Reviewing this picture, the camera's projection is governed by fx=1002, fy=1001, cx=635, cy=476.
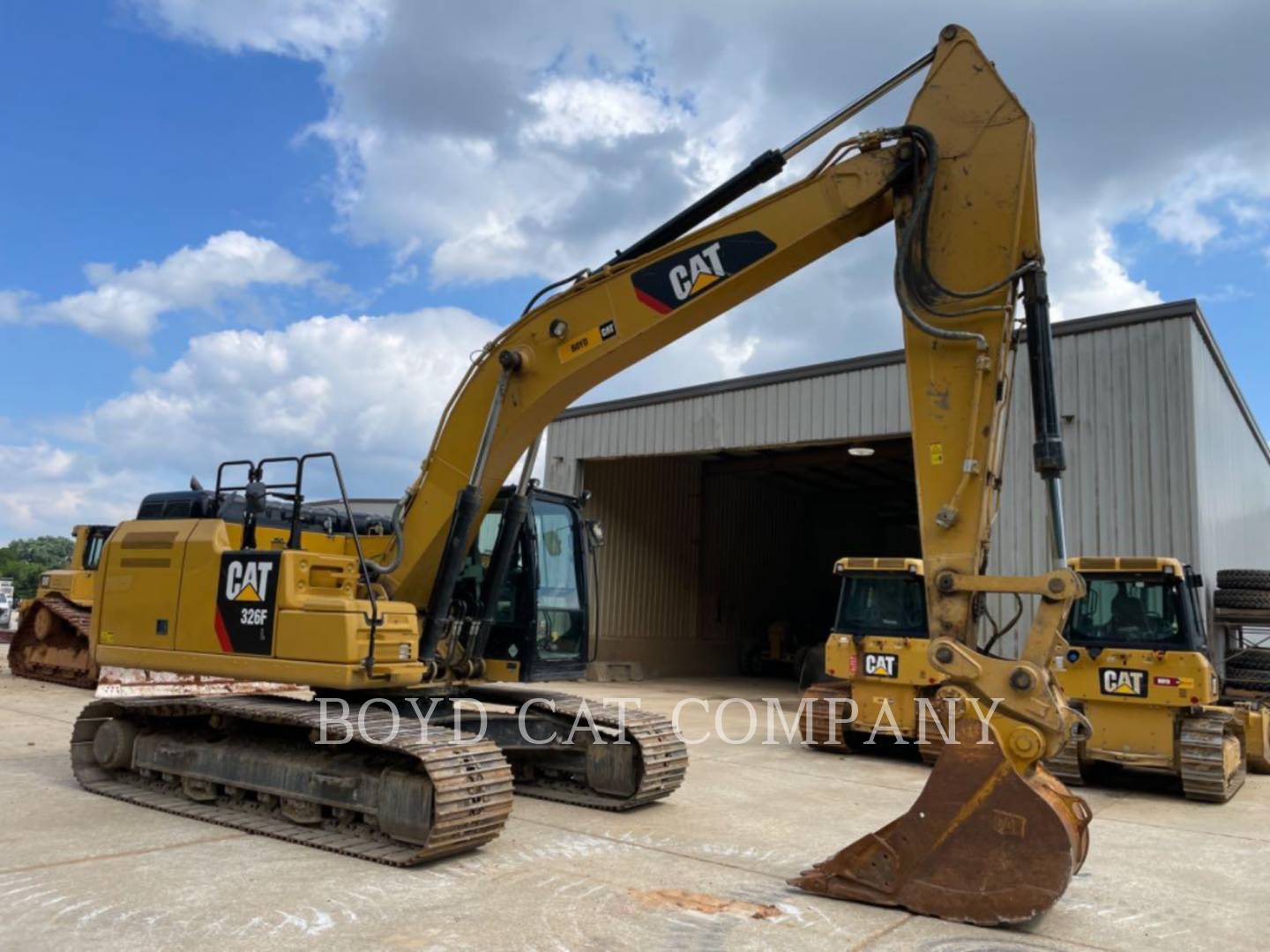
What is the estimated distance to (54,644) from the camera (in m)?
15.7

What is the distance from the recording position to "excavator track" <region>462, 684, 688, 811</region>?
287 inches

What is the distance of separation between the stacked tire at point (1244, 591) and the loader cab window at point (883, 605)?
4.35 meters

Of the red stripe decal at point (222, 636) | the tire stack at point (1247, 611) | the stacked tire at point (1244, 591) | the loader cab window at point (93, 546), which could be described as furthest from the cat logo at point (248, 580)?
the stacked tire at point (1244, 591)

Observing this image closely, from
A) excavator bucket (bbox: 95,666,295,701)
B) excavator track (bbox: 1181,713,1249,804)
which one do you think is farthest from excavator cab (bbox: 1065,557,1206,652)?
excavator bucket (bbox: 95,666,295,701)

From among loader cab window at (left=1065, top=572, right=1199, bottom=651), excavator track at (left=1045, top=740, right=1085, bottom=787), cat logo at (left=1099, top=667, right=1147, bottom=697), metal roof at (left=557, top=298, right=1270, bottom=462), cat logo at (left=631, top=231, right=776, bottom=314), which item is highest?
metal roof at (left=557, top=298, right=1270, bottom=462)

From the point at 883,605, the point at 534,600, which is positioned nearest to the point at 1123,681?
the point at 883,605

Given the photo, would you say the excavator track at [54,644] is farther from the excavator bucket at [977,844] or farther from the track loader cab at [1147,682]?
the excavator bucket at [977,844]

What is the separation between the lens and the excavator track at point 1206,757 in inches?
335

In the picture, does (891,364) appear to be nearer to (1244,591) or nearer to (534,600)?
(1244,591)

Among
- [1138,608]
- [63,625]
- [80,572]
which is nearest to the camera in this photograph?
[1138,608]

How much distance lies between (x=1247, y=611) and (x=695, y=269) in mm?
9614

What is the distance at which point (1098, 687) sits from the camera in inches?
360

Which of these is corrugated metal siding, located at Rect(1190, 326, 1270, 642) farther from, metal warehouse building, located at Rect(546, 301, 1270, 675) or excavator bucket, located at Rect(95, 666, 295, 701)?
excavator bucket, located at Rect(95, 666, 295, 701)

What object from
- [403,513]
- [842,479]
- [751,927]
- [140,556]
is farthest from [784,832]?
[842,479]
